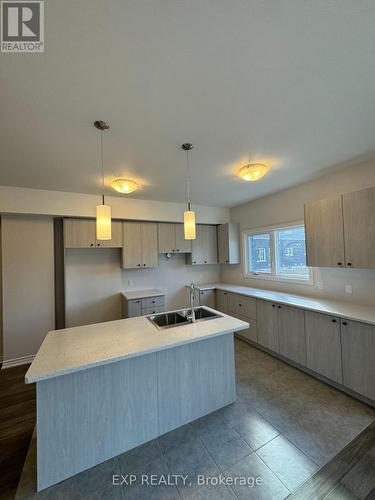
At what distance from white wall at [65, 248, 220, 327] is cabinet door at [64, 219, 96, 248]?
1.21 ft

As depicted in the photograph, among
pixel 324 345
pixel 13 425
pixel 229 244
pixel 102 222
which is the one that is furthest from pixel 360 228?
pixel 13 425

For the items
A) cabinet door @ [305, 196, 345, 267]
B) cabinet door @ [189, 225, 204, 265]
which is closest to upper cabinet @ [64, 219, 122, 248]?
cabinet door @ [189, 225, 204, 265]

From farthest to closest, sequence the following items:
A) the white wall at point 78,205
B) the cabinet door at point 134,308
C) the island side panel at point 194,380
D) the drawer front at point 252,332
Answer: the cabinet door at point 134,308 < the drawer front at point 252,332 < the white wall at point 78,205 < the island side panel at point 194,380

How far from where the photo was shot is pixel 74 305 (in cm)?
364

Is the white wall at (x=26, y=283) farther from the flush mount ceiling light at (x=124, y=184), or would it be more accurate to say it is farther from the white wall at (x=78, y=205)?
the flush mount ceiling light at (x=124, y=184)

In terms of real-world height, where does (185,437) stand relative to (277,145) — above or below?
below

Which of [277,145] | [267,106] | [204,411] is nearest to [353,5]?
[267,106]

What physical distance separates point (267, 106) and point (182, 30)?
0.82m

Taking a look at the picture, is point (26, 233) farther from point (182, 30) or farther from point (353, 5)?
point (353, 5)

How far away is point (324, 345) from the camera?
2.43 meters

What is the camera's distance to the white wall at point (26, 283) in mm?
3193

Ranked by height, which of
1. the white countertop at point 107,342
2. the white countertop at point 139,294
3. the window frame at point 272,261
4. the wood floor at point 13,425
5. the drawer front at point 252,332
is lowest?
the wood floor at point 13,425

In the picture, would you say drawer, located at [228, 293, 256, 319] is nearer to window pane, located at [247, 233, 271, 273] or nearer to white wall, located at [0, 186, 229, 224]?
window pane, located at [247, 233, 271, 273]

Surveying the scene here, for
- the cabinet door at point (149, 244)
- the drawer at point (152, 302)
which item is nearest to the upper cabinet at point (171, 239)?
the cabinet door at point (149, 244)
